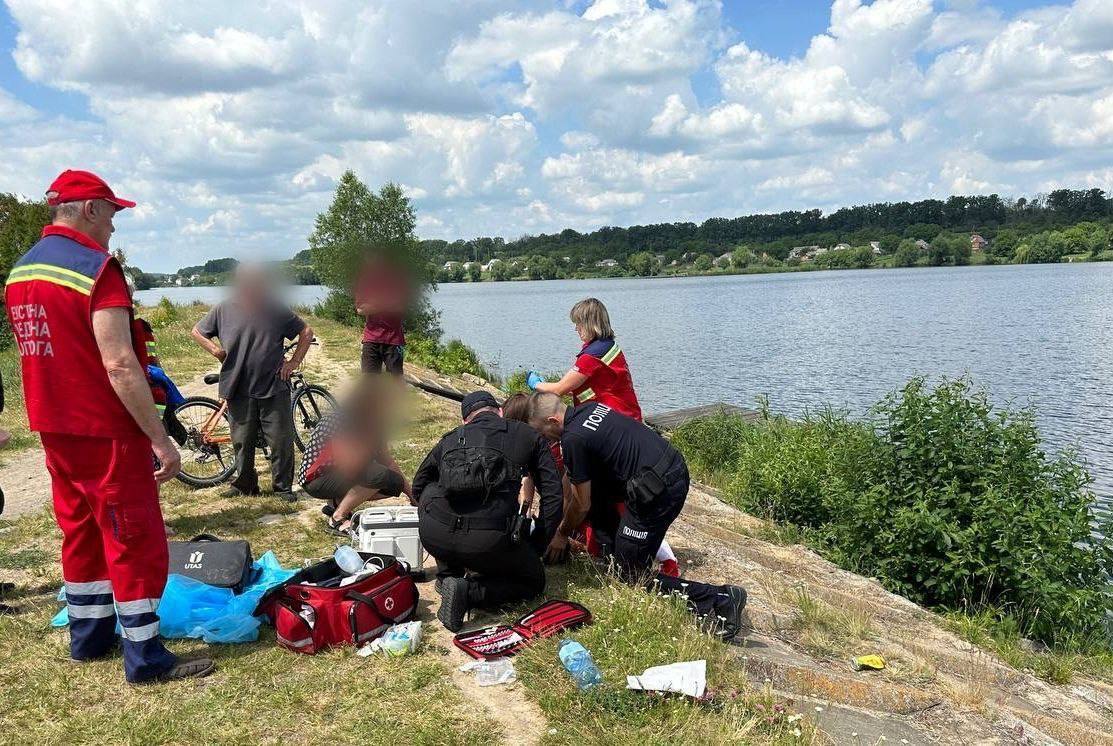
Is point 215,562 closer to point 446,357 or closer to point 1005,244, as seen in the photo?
point 446,357

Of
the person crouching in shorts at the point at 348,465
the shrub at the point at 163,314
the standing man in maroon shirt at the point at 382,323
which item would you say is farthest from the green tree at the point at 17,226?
the person crouching in shorts at the point at 348,465

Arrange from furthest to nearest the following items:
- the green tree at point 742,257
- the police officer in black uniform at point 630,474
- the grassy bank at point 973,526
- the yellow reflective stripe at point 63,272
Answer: the green tree at point 742,257 < the grassy bank at point 973,526 < the police officer in black uniform at point 630,474 < the yellow reflective stripe at point 63,272

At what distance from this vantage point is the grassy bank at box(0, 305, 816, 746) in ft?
11.9

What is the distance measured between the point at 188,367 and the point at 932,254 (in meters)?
91.2

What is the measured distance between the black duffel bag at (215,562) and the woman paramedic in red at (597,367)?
2.44 m

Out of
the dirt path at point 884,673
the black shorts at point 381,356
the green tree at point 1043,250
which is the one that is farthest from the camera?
the green tree at point 1043,250

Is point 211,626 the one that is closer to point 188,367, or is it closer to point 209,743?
point 209,743

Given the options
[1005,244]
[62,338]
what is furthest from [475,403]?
[1005,244]

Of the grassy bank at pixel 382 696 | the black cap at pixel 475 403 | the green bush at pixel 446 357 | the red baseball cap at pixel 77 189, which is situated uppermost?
the red baseball cap at pixel 77 189

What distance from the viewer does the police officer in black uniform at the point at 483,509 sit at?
4.72 meters

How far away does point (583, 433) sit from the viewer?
519 centimetres

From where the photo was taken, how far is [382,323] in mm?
10234

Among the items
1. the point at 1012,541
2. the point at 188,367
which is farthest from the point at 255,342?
the point at 188,367

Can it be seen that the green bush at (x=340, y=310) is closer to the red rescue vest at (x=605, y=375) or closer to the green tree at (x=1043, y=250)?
the red rescue vest at (x=605, y=375)
